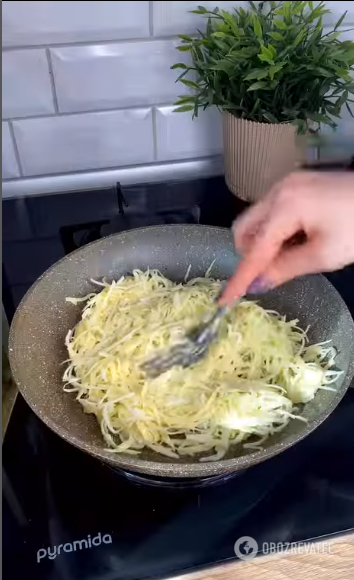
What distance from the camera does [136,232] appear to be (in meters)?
0.93

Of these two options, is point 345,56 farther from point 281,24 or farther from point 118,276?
point 118,276

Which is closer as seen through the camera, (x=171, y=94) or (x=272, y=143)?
(x=272, y=143)

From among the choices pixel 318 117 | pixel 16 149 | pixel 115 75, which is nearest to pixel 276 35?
pixel 318 117

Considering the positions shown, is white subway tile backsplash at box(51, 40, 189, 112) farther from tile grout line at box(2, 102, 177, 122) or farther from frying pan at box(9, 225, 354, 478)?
frying pan at box(9, 225, 354, 478)

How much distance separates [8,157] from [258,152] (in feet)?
1.54

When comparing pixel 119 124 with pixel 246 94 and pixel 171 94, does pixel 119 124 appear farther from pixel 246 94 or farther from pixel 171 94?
pixel 246 94

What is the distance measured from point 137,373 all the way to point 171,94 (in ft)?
1.89

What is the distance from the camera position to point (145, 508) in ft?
2.40

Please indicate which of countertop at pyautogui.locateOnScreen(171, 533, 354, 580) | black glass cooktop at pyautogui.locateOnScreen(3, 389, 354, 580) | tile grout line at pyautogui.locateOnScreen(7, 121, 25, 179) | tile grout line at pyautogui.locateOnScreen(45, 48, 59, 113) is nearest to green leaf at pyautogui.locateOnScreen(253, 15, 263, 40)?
tile grout line at pyautogui.locateOnScreen(45, 48, 59, 113)

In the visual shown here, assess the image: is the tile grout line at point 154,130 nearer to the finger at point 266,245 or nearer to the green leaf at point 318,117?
the green leaf at point 318,117

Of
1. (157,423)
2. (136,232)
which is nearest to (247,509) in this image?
(157,423)

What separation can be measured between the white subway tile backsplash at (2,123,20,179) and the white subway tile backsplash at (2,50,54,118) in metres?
0.03

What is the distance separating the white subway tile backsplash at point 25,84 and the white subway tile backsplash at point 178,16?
0.20 meters

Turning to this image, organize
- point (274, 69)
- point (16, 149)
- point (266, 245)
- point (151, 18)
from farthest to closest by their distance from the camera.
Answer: point (16, 149), point (151, 18), point (274, 69), point (266, 245)
